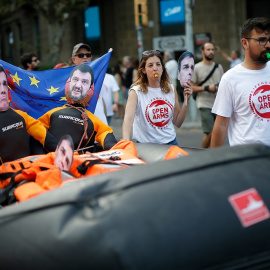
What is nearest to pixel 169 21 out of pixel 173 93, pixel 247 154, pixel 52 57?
pixel 52 57

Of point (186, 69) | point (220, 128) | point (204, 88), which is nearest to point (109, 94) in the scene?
point (204, 88)

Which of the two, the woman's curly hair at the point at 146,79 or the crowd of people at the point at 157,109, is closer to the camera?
the crowd of people at the point at 157,109

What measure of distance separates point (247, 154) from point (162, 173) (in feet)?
1.43

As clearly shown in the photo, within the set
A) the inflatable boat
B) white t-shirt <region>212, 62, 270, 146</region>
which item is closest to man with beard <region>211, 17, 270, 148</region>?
white t-shirt <region>212, 62, 270, 146</region>

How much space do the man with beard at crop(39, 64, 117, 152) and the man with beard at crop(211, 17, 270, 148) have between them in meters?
0.99

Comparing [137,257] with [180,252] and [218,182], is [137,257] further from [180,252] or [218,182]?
[218,182]

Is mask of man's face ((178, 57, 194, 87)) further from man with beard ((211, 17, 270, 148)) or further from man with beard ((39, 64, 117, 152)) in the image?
man with beard ((211, 17, 270, 148))

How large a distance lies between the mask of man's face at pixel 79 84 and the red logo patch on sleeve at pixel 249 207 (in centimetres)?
239

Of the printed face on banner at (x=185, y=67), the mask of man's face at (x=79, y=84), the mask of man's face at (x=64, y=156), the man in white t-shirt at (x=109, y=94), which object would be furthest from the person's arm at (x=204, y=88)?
the mask of man's face at (x=64, y=156)

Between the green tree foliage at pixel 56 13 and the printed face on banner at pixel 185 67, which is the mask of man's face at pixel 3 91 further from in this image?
the green tree foliage at pixel 56 13

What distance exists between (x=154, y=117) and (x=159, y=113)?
63mm

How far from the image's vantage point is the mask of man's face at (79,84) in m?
4.70

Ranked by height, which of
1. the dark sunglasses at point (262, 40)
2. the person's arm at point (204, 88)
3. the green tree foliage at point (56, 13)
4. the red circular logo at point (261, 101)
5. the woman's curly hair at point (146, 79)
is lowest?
the person's arm at point (204, 88)

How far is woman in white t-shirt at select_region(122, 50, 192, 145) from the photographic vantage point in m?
5.57
